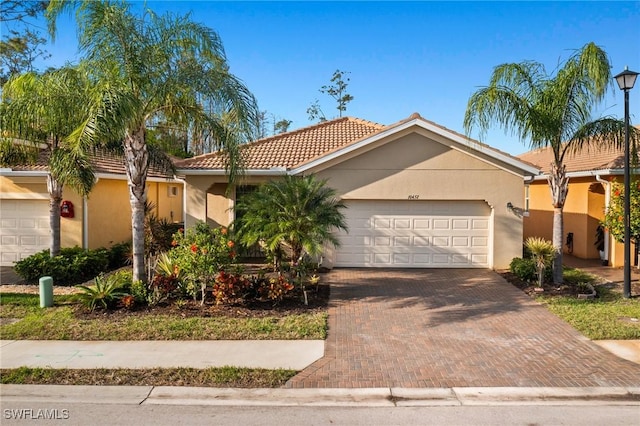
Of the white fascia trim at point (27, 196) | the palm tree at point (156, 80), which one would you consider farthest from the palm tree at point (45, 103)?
the white fascia trim at point (27, 196)

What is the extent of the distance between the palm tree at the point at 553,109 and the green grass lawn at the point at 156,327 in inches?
257

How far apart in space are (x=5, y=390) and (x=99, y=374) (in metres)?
1.11

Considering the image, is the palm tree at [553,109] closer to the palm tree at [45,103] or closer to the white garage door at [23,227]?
the palm tree at [45,103]

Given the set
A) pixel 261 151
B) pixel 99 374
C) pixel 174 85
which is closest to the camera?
pixel 99 374

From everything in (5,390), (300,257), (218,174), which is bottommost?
(5,390)

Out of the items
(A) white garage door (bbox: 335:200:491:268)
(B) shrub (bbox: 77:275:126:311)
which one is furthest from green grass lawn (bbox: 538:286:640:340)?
(B) shrub (bbox: 77:275:126:311)

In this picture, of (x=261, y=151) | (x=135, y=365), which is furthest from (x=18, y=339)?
(x=261, y=151)

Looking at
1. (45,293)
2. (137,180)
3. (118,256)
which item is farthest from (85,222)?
(137,180)

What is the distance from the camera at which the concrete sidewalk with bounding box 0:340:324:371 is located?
21.5ft

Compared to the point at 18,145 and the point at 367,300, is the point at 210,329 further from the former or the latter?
the point at 18,145

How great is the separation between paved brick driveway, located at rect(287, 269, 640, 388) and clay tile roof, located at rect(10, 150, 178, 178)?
7.87 metres

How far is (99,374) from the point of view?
621cm

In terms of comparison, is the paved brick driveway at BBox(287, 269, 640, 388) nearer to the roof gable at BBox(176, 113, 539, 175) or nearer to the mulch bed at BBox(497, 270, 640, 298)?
the mulch bed at BBox(497, 270, 640, 298)

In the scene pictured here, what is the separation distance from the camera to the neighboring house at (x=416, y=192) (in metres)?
13.5
